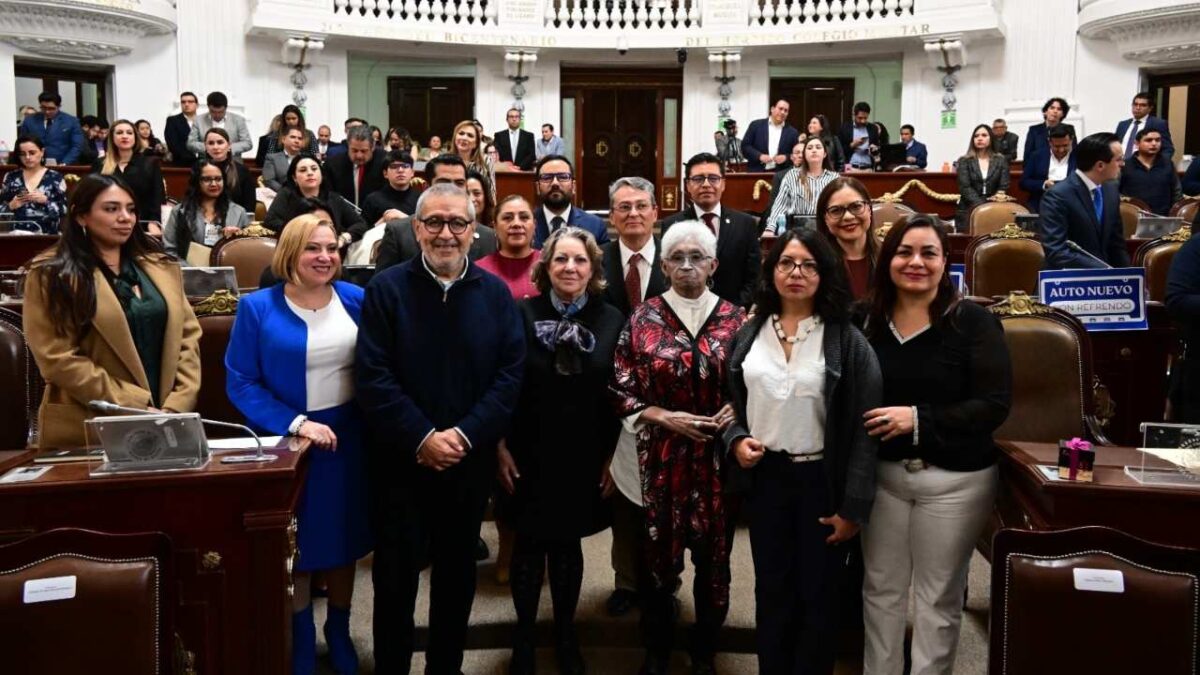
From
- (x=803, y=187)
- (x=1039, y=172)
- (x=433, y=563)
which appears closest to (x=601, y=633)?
(x=433, y=563)

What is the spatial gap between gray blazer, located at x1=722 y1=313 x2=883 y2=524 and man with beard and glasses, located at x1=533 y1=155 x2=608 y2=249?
1.52m

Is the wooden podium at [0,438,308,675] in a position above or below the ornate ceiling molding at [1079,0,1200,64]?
below

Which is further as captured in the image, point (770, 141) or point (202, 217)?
point (770, 141)

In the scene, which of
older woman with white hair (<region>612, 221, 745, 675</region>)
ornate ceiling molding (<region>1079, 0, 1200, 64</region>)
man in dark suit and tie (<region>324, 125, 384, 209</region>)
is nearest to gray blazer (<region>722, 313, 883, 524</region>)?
older woman with white hair (<region>612, 221, 745, 675</region>)

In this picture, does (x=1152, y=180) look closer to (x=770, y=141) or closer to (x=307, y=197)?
(x=770, y=141)

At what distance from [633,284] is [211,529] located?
1515 mm

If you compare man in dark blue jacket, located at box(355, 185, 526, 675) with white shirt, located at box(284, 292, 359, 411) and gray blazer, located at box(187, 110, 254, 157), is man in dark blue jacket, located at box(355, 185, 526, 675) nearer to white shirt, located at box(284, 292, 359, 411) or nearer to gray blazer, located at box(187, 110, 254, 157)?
white shirt, located at box(284, 292, 359, 411)

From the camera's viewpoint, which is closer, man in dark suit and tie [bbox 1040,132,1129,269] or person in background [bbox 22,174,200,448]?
person in background [bbox 22,174,200,448]

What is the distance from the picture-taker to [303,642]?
8.72 feet

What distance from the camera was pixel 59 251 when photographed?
8.48 feet

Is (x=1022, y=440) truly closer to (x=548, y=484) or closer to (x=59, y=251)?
(x=548, y=484)

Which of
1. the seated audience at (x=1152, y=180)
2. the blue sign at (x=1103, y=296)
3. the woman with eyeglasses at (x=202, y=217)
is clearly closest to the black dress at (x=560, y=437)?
the blue sign at (x=1103, y=296)

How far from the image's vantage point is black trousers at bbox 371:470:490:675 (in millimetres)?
2594

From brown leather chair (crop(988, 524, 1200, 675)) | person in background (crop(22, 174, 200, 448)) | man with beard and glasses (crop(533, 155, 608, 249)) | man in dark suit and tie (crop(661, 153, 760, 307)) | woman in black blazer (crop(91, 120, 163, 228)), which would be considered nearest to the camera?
brown leather chair (crop(988, 524, 1200, 675))
